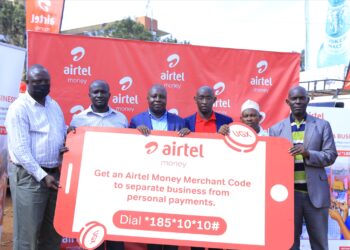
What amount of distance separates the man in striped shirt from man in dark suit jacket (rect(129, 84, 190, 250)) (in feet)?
2.78

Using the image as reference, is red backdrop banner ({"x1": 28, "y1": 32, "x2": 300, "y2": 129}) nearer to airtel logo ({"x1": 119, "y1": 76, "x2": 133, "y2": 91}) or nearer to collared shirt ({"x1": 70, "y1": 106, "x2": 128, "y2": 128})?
airtel logo ({"x1": 119, "y1": 76, "x2": 133, "y2": 91})

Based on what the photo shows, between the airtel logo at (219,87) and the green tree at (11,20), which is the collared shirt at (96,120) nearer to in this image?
the airtel logo at (219,87)

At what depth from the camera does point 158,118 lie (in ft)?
12.9

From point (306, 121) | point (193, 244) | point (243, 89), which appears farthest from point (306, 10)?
point (193, 244)

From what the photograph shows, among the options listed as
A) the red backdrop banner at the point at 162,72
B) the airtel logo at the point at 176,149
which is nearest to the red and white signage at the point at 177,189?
the airtel logo at the point at 176,149

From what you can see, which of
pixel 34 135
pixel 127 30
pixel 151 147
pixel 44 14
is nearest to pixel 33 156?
pixel 34 135

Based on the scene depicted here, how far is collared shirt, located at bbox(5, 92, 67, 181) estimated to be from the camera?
3387 millimetres

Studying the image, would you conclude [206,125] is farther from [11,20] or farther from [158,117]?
[11,20]

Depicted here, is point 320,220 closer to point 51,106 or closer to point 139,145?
point 139,145

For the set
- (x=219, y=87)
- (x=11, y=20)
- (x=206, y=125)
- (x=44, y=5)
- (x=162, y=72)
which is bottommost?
(x=206, y=125)

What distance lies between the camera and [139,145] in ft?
11.5

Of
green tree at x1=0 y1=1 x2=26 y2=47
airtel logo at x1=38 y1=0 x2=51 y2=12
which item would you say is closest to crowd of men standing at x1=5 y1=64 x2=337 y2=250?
airtel logo at x1=38 y1=0 x2=51 y2=12

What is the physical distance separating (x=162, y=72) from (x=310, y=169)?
2.49 metres

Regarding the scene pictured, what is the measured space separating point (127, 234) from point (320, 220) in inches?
73.8
